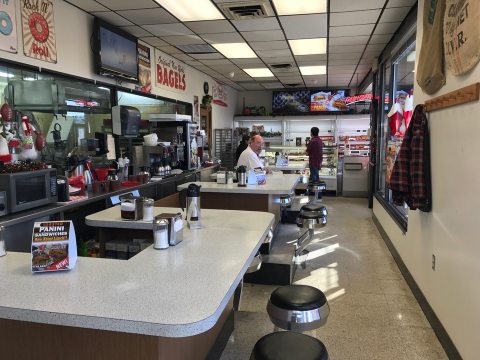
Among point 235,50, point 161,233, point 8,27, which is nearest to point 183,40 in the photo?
point 235,50

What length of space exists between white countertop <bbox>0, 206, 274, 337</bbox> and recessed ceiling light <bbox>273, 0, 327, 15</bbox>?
10.6 ft

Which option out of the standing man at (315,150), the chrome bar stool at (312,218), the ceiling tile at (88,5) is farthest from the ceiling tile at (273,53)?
the chrome bar stool at (312,218)

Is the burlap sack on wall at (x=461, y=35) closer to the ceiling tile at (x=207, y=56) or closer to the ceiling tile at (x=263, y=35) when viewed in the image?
the ceiling tile at (x=263, y=35)

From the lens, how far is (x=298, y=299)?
192cm

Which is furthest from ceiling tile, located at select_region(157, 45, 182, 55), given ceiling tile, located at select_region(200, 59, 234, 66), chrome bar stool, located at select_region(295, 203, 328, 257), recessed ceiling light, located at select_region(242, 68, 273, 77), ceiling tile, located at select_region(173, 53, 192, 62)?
chrome bar stool, located at select_region(295, 203, 328, 257)

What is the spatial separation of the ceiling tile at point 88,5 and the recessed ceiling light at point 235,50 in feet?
7.03

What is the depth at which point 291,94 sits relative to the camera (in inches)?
Answer: 447

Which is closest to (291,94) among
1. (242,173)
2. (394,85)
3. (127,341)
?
(394,85)

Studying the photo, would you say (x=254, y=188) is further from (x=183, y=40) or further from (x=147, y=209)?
(x=183, y=40)

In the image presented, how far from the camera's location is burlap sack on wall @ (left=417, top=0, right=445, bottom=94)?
9.68 ft

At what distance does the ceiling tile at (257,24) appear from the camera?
495 cm

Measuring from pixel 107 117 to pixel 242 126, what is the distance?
23.3 ft

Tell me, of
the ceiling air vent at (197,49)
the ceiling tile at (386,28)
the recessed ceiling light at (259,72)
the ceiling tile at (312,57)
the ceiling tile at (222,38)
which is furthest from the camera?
the recessed ceiling light at (259,72)

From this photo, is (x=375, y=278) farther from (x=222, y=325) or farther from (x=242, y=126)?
(x=242, y=126)
